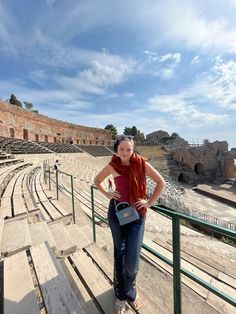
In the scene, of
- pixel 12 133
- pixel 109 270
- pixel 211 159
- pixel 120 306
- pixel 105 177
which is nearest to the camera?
pixel 120 306

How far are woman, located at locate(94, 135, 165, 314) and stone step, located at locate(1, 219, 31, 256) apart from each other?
4.08 ft

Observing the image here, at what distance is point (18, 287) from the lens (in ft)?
5.65

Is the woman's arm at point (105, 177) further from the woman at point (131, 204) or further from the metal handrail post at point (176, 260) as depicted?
the metal handrail post at point (176, 260)

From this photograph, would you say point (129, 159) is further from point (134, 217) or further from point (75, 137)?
point (75, 137)

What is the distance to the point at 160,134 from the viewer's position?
75750 millimetres

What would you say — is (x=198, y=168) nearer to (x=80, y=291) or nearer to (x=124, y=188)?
(x=80, y=291)

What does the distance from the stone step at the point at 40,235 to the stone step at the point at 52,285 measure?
0.31m

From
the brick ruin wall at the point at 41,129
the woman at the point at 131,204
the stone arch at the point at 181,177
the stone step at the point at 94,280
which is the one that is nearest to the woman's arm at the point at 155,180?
the woman at the point at 131,204

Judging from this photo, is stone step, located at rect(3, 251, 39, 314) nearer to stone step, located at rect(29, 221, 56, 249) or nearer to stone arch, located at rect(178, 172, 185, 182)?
stone step, located at rect(29, 221, 56, 249)

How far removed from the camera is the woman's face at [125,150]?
5.67 feet

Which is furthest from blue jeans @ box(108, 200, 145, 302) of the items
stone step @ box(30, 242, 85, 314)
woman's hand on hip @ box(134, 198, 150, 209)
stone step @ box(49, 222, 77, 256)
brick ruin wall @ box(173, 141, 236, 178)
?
brick ruin wall @ box(173, 141, 236, 178)

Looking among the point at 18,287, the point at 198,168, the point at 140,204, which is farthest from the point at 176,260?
the point at 198,168

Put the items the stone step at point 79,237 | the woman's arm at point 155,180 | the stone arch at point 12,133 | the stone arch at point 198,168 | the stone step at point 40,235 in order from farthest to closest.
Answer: the stone arch at point 198,168, the stone arch at point 12,133, the stone step at point 79,237, the stone step at point 40,235, the woman's arm at point 155,180

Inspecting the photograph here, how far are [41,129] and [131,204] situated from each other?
3449 centimetres
